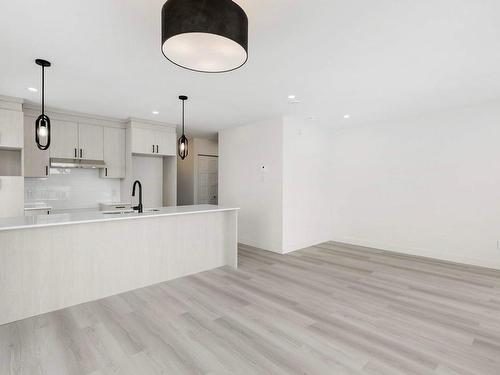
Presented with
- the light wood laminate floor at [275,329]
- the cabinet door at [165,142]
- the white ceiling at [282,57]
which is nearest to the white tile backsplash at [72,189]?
the cabinet door at [165,142]

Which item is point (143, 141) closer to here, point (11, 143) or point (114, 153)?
point (114, 153)

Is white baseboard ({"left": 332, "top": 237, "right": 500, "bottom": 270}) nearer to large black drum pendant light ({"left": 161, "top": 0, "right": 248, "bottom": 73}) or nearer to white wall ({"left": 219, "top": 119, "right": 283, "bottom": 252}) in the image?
white wall ({"left": 219, "top": 119, "right": 283, "bottom": 252})

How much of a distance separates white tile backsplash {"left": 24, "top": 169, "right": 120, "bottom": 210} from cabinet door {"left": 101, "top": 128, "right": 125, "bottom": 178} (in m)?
0.32

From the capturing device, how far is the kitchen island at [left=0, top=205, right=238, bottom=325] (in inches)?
107

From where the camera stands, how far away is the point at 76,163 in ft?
16.1

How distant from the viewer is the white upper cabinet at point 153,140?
5434 mm

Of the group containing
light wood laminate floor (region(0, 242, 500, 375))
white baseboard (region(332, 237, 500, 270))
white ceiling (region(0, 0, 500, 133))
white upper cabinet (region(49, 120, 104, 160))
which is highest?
white ceiling (region(0, 0, 500, 133))

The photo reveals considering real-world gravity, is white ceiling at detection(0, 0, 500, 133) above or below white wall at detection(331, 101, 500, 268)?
above

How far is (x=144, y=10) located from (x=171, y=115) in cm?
320

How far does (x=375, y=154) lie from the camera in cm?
568

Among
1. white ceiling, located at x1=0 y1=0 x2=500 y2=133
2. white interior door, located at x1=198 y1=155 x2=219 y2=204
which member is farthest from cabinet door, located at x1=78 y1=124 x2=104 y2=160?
white interior door, located at x1=198 y1=155 x2=219 y2=204

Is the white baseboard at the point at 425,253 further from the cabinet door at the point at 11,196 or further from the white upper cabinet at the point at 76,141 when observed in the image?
the cabinet door at the point at 11,196

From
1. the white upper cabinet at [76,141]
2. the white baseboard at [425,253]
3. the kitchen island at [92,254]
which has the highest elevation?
the white upper cabinet at [76,141]

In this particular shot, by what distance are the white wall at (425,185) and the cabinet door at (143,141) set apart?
13.5 feet
